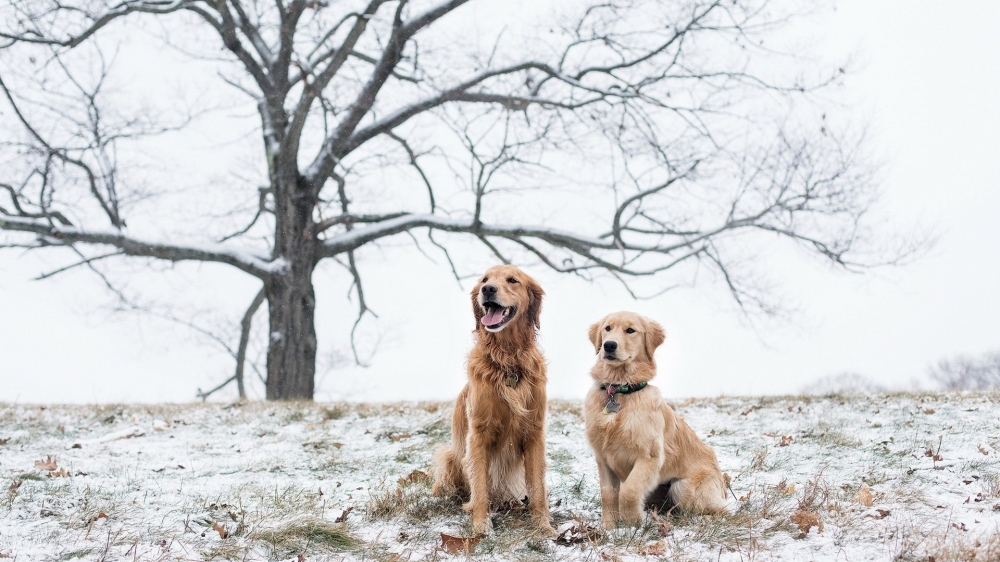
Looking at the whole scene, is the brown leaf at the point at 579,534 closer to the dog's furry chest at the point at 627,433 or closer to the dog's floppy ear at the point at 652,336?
the dog's furry chest at the point at 627,433

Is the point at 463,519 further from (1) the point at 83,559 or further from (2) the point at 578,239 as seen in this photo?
(2) the point at 578,239

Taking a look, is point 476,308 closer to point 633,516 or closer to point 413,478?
point 413,478

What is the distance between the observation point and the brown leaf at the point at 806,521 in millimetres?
3766

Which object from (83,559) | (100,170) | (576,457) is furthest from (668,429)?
(100,170)

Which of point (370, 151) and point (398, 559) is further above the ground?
point (370, 151)

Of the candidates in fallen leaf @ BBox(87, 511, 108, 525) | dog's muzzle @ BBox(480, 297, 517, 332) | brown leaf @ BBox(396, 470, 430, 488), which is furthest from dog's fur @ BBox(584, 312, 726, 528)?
fallen leaf @ BBox(87, 511, 108, 525)

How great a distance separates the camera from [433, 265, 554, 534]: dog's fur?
4.40 meters

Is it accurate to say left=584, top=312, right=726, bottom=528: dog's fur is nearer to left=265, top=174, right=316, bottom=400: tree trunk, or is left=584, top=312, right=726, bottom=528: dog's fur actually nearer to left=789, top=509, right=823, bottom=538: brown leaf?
left=789, top=509, right=823, bottom=538: brown leaf

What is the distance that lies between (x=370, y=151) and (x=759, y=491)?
954 centimetres

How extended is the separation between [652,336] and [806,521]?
4.43ft

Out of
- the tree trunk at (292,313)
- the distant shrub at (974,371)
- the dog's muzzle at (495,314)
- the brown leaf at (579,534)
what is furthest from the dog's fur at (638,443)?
the distant shrub at (974,371)

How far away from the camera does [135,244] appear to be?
11.5 metres

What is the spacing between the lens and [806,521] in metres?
3.86

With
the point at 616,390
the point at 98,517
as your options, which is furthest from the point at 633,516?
the point at 98,517
